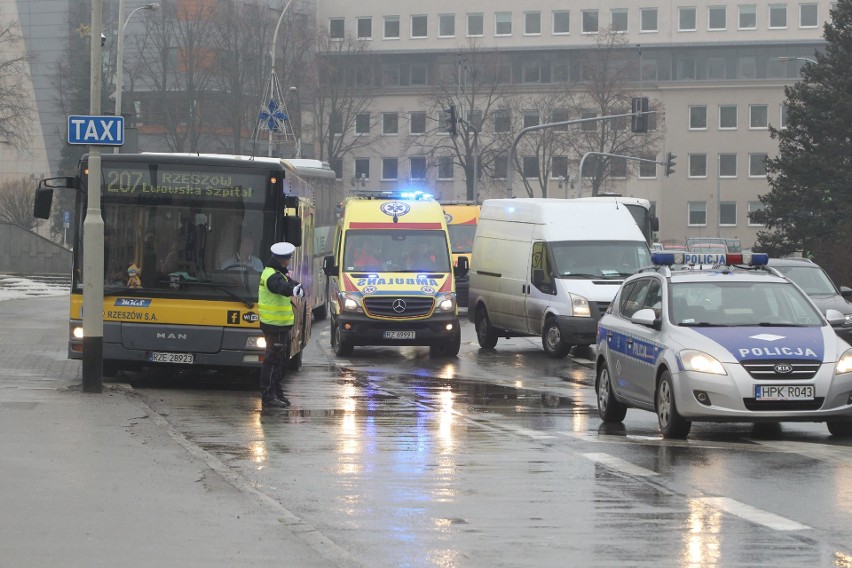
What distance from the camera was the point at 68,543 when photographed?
7.91 m

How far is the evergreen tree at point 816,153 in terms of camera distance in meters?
49.5

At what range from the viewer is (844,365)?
43.3 feet

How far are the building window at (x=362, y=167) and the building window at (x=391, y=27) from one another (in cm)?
937

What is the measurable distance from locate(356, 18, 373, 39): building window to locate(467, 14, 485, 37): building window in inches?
290

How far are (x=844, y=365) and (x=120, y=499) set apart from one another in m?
6.70

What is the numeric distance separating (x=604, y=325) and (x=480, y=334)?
42.3 ft

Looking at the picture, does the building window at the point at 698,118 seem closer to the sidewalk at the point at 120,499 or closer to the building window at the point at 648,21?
the building window at the point at 648,21

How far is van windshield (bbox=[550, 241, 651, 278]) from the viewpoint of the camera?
25.9 meters

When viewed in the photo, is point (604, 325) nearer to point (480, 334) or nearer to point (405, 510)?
point (405, 510)

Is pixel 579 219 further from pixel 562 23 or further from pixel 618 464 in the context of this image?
pixel 562 23

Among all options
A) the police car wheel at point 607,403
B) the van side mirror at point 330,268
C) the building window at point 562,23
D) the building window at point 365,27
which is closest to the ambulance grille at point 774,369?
the police car wheel at point 607,403

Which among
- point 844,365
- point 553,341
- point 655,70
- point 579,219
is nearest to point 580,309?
point 553,341

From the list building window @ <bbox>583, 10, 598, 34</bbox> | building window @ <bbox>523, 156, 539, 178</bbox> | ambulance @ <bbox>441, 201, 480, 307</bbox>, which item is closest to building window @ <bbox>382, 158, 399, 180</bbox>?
building window @ <bbox>523, 156, 539, 178</bbox>

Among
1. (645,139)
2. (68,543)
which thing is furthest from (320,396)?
(645,139)
